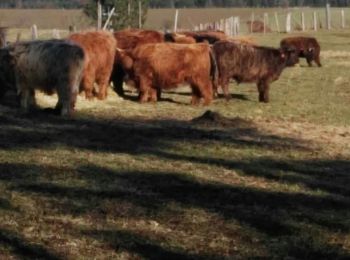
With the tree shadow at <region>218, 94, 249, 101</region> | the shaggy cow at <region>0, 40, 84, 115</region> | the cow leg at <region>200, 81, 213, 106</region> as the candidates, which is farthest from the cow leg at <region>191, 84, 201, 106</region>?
the shaggy cow at <region>0, 40, 84, 115</region>

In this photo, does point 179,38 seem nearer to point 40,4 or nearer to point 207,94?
point 207,94

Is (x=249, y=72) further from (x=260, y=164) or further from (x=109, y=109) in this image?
(x=260, y=164)

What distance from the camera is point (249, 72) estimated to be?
1847 centimetres

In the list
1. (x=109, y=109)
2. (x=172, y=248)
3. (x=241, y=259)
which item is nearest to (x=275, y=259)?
(x=241, y=259)

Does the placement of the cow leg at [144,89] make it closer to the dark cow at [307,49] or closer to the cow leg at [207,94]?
the cow leg at [207,94]

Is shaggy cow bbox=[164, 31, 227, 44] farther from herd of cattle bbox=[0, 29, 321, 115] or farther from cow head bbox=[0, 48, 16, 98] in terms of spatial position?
cow head bbox=[0, 48, 16, 98]

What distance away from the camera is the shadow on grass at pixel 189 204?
688 cm

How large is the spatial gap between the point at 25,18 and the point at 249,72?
6094 centimetres

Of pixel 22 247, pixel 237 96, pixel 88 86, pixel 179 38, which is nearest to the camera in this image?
pixel 22 247

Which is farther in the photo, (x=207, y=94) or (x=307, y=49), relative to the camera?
(x=307, y=49)

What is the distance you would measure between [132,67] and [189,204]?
10.0 metres

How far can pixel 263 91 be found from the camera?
18.3 metres

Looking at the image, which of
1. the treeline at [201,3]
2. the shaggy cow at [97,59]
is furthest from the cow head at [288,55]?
the treeline at [201,3]

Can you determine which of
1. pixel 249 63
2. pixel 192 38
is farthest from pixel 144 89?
pixel 192 38
